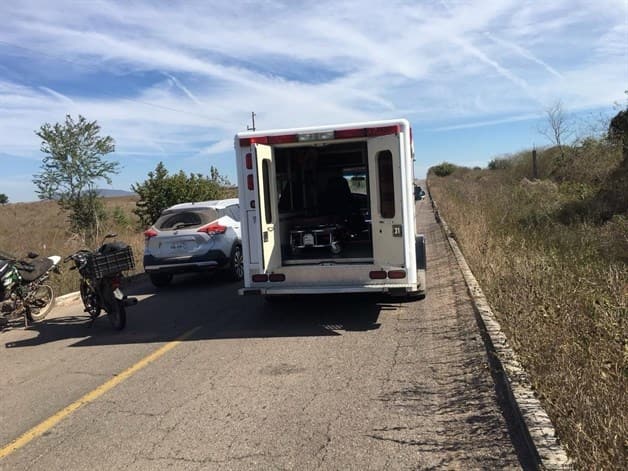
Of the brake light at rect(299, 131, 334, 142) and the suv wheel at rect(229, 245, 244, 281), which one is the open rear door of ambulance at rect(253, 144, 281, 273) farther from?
the suv wheel at rect(229, 245, 244, 281)

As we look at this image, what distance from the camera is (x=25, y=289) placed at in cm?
872

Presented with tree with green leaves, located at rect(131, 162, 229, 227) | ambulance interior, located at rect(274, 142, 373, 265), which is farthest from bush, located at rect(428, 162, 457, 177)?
ambulance interior, located at rect(274, 142, 373, 265)

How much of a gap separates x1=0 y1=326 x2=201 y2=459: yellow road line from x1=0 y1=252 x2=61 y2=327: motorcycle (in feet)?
10.6

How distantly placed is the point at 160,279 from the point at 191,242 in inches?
53.0

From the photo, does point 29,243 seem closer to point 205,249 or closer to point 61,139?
point 61,139

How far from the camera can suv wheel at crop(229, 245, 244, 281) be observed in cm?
1142

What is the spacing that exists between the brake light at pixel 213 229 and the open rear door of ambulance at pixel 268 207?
11.0 feet

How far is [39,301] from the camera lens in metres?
8.97

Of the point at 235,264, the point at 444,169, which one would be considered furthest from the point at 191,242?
the point at 444,169

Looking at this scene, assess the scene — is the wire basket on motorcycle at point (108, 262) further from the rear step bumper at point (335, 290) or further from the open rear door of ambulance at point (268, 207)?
the open rear door of ambulance at point (268, 207)

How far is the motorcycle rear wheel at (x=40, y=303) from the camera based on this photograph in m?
8.83

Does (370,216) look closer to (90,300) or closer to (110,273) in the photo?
(110,273)

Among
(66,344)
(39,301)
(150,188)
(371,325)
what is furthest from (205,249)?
(150,188)

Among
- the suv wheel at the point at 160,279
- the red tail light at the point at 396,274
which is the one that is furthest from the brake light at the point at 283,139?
the suv wheel at the point at 160,279
